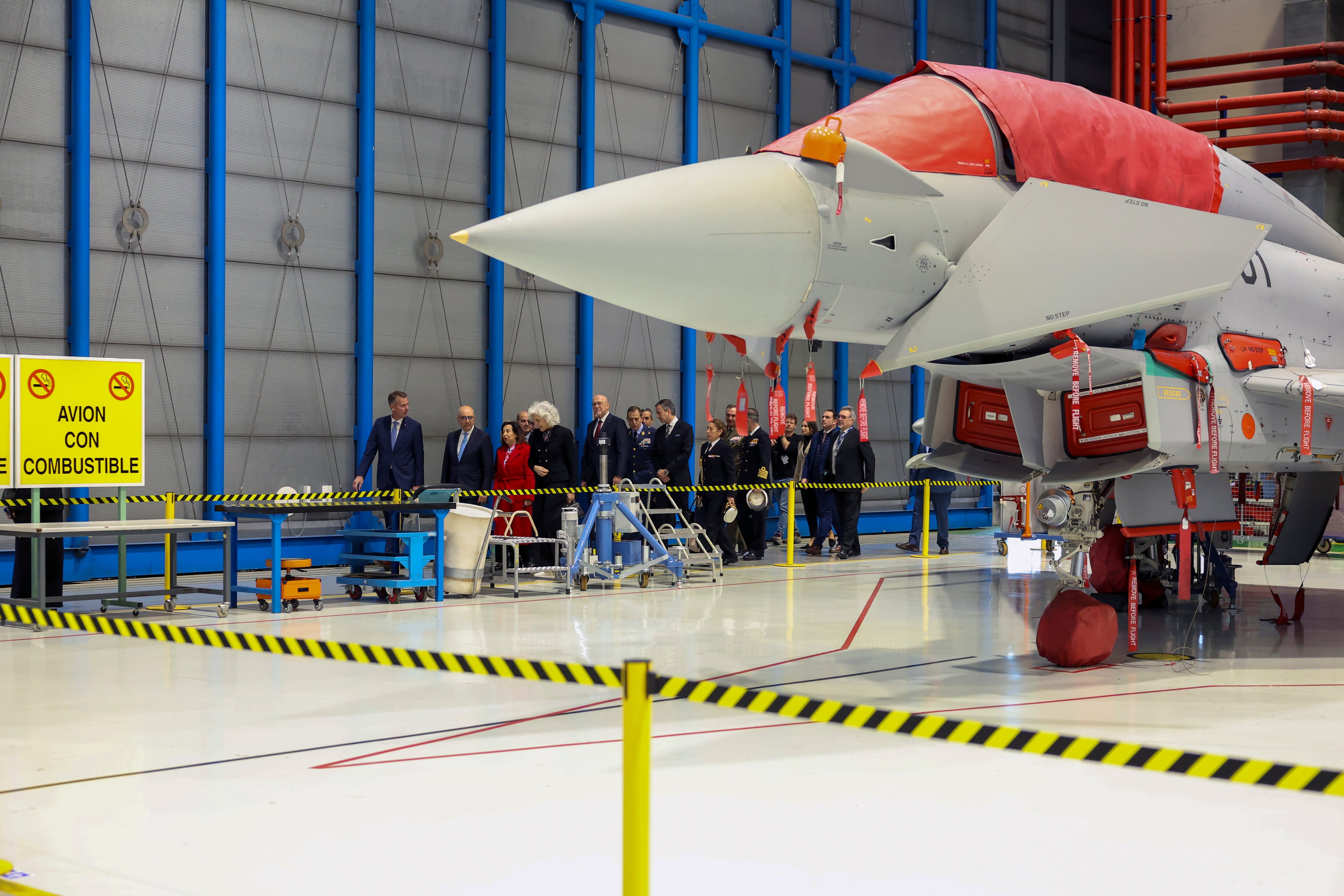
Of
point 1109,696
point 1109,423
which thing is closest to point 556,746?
point 1109,696

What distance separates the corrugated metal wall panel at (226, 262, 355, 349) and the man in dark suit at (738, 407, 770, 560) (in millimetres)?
5021

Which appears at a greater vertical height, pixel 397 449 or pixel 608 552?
→ pixel 397 449

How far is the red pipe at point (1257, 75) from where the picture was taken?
A: 18062 millimetres

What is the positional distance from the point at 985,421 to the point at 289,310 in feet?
29.2

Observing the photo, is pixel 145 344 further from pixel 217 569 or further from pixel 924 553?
pixel 924 553

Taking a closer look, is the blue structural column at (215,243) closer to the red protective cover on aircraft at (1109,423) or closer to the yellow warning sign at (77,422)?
the yellow warning sign at (77,422)

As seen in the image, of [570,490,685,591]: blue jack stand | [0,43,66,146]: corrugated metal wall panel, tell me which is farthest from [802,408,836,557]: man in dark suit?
[0,43,66,146]: corrugated metal wall panel

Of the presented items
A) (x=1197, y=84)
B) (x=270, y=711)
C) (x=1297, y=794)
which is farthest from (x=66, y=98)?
(x=1197, y=84)

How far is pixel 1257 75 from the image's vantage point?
1877 centimetres

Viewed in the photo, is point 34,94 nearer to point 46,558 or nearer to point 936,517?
point 46,558

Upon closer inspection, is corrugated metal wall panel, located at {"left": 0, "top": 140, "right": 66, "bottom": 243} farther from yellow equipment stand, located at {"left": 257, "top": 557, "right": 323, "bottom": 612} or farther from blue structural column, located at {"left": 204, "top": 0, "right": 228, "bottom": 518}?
yellow equipment stand, located at {"left": 257, "top": 557, "right": 323, "bottom": 612}

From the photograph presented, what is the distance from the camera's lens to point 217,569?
1298cm

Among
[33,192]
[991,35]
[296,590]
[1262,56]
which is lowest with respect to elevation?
[296,590]

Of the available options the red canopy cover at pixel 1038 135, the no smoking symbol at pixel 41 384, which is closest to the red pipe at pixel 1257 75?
the red canopy cover at pixel 1038 135
